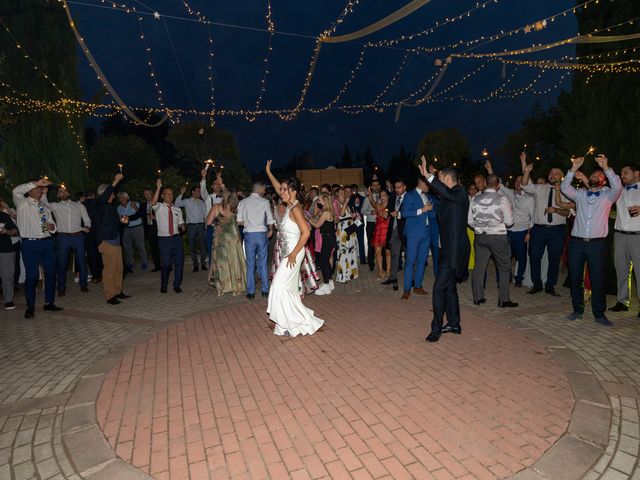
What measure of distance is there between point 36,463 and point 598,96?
22200 millimetres

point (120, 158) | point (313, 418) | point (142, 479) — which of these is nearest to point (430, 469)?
point (313, 418)

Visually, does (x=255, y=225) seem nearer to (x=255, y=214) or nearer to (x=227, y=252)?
(x=255, y=214)

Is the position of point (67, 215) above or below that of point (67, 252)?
above

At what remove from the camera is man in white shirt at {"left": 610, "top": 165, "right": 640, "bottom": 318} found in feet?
20.0

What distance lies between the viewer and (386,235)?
9.70 m

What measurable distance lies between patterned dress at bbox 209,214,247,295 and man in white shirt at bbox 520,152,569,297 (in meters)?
5.77

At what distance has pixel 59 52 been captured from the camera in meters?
13.8

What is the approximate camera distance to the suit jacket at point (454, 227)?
17.2 ft

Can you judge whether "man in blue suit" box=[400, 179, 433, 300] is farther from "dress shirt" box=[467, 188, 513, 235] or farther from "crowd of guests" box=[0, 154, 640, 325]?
"dress shirt" box=[467, 188, 513, 235]

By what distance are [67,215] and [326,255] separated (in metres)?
5.74

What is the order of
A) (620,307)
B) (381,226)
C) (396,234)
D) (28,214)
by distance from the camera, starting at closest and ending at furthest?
(620,307)
(28,214)
(396,234)
(381,226)

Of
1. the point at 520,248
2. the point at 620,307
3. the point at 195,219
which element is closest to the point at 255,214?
the point at 195,219

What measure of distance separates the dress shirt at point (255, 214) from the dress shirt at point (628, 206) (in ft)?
19.2

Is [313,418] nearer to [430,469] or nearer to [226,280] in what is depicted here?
[430,469]
